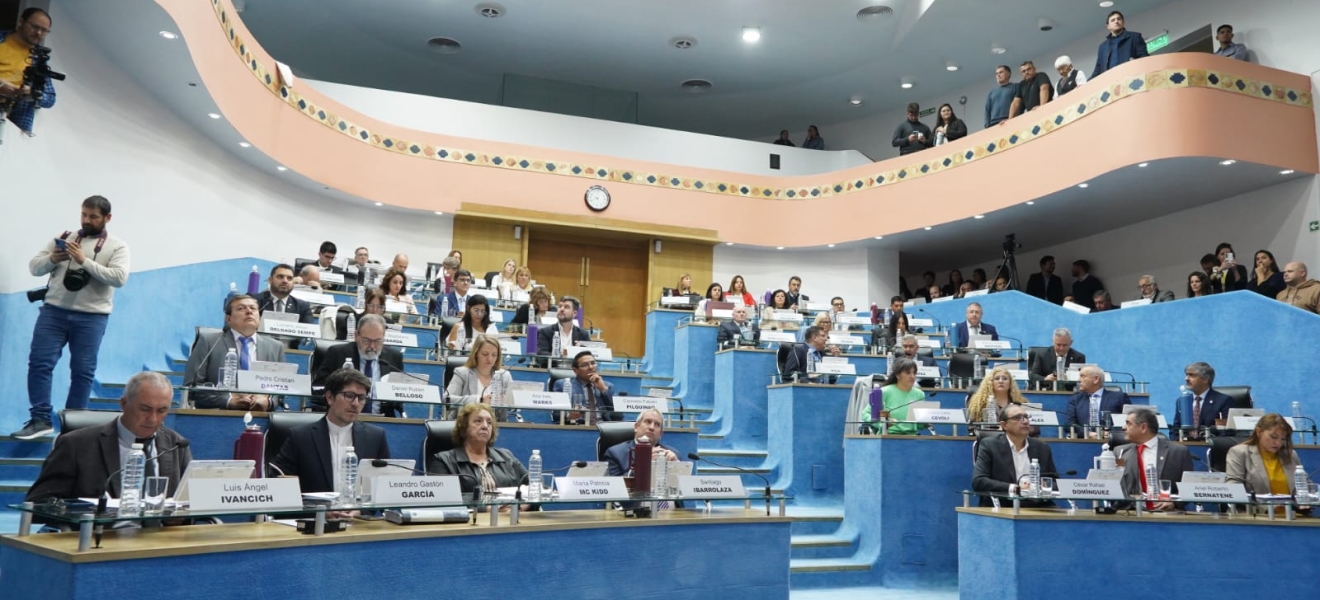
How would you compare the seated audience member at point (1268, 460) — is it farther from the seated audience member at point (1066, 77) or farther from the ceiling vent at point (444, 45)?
the ceiling vent at point (444, 45)

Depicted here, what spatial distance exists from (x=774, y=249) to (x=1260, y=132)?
21.6 feet

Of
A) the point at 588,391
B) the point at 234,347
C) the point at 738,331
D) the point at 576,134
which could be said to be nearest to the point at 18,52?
the point at 234,347

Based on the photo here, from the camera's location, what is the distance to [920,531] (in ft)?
20.4

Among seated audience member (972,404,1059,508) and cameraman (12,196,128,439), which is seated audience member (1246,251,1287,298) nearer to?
seated audience member (972,404,1059,508)

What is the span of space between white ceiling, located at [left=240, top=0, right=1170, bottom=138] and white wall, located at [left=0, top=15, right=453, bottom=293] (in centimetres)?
307

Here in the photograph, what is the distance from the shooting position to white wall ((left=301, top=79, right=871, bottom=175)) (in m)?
12.7

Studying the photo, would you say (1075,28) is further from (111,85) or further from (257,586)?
(257,586)

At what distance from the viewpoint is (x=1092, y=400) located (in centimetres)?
683

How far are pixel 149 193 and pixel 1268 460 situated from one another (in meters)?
8.70

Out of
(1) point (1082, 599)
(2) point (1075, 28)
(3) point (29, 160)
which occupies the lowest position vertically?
(1) point (1082, 599)

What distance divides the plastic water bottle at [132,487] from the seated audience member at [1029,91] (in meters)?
10.6

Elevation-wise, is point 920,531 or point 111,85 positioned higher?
point 111,85

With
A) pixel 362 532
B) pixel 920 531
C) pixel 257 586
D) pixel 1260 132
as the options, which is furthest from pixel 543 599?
pixel 1260 132

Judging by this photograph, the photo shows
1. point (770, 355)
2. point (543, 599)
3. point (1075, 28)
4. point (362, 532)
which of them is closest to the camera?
point (362, 532)
